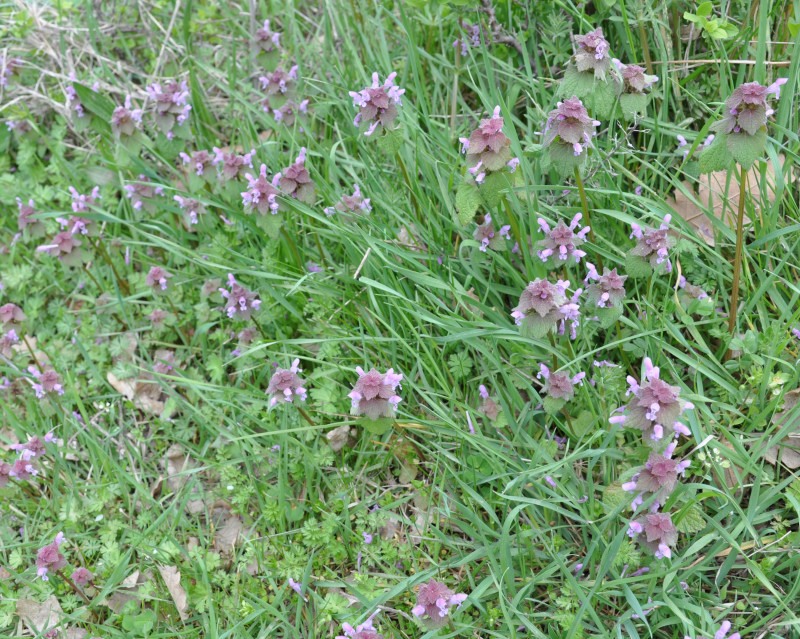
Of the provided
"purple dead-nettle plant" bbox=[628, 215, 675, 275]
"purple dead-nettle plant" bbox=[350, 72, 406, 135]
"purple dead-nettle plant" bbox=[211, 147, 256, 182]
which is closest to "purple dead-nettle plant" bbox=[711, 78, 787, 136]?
"purple dead-nettle plant" bbox=[628, 215, 675, 275]

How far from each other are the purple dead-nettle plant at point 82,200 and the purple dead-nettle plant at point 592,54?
2.55m

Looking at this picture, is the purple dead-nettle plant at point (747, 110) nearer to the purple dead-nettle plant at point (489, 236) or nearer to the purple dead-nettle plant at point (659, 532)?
the purple dead-nettle plant at point (489, 236)

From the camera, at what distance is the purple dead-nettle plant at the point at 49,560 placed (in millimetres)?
2939

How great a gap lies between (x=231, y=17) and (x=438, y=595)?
3468mm

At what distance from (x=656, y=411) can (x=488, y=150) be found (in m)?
1.01

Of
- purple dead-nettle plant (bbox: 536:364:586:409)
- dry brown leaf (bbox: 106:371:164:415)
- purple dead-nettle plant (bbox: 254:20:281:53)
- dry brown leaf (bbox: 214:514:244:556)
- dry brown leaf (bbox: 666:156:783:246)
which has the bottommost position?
dry brown leaf (bbox: 214:514:244:556)

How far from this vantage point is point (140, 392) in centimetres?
374

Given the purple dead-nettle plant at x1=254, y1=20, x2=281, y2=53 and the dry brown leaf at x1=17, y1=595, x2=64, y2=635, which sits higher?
the purple dead-nettle plant at x1=254, y1=20, x2=281, y2=53

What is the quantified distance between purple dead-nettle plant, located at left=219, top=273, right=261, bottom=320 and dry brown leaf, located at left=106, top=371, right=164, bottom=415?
54cm

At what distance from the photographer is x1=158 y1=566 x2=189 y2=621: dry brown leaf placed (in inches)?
118

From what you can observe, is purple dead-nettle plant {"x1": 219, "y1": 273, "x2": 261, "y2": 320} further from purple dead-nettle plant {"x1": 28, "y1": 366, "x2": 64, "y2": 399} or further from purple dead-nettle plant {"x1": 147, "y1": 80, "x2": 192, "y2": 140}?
purple dead-nettle plant {"x1": 147, "y1": 80, "x2": 192, "y2": 140}

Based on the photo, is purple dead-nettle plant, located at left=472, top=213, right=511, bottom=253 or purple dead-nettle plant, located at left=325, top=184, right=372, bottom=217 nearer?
purple dead-nettle plant, located at left=472, top=213, right=511, bottom=253

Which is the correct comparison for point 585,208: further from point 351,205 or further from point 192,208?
point 192,208

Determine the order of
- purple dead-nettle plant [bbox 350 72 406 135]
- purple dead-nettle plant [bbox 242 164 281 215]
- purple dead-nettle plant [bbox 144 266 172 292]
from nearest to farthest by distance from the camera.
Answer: purple dead-nettle plant [bbox 350 72 406 135] → purple dead-nettle plant [bbox 242 164 281 215] → purple dead-nettle plant [bbox 144 266 172 292]
